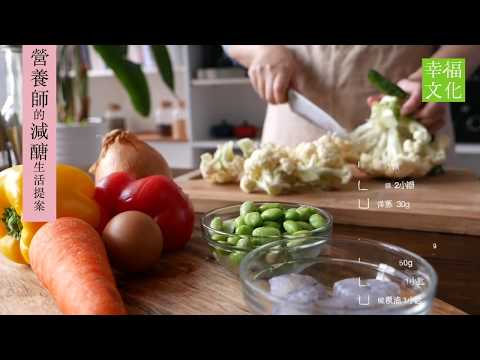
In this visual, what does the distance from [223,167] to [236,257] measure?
427 millimetres

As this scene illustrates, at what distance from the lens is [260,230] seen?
0.54 m

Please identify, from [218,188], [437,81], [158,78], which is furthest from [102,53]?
[158,78]

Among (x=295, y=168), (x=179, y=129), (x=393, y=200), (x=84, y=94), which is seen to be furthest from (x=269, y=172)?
(x=179, y=129)

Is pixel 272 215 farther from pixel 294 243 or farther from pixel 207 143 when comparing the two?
pixel 207 143

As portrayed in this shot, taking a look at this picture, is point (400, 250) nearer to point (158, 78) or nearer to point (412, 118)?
point (412, 118)

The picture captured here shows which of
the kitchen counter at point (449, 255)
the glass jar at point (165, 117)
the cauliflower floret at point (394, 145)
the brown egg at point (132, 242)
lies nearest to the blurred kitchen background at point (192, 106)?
the glass jar at point (165, 117)

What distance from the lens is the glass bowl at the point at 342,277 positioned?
1.28ft

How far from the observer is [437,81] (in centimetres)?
72

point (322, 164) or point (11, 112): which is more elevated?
point (11, 112)

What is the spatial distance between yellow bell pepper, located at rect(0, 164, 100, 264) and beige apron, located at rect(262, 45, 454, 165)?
0.70m

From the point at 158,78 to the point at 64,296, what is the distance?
213 cm

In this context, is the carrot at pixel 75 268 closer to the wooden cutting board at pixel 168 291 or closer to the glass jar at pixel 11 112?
the wooden cutting board at pixel 168 291

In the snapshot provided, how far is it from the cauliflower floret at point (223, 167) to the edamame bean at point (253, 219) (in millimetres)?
376

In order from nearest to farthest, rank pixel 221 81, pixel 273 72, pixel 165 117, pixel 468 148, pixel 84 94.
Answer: pixel 273 72 < pixel 84 94 < pixel 468 148 < pixel 221 81 < pixel 165 117
